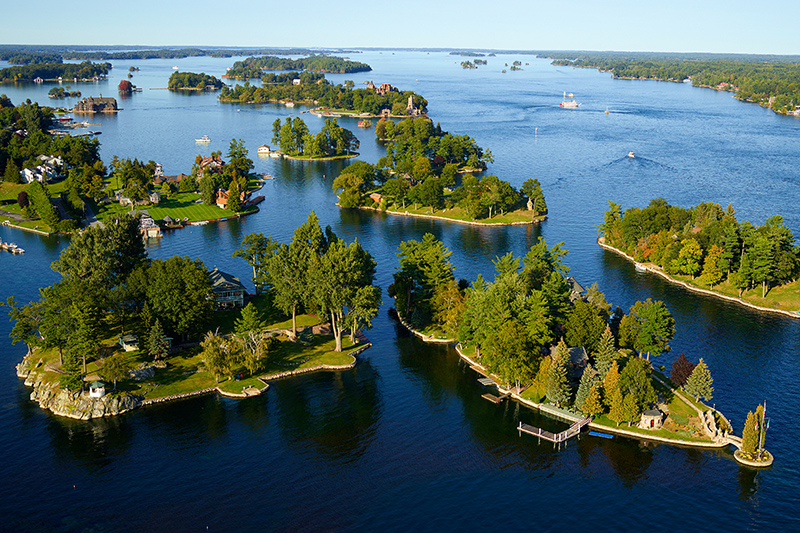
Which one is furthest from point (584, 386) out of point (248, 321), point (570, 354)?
point (248, 321)

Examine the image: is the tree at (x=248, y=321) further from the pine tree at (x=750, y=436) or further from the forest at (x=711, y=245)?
the forest at (x=711, y=245)

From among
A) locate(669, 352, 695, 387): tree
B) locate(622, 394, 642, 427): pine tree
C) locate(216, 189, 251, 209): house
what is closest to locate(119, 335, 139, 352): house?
locate(622, 394, 642, 427): pine tree

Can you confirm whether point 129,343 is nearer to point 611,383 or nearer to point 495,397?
point 495,397

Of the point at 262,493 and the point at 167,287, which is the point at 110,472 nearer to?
the point at 262,493

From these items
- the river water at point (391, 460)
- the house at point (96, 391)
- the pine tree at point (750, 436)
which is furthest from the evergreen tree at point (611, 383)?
the house at point (96, 391)

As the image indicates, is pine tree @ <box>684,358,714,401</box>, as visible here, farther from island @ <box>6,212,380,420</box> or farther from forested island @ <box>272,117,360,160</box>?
forested island @ <box>272,117,360,160</box>

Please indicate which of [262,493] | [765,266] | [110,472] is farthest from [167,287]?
[765,266]

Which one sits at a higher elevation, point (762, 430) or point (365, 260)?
point (365, 260)
